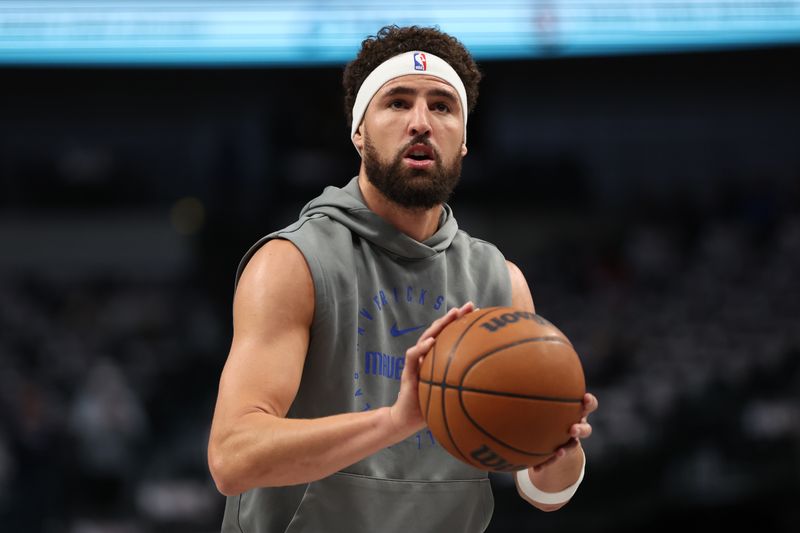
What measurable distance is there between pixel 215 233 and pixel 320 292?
9.86 m

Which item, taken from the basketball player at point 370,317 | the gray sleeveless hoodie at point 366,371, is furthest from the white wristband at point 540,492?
the gray sleeveless hoodie at point 366,371

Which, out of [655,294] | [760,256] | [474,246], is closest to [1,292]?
[655,294]

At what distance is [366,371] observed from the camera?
2.81 metres

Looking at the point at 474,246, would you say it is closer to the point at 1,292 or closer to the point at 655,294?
the point at 655,294

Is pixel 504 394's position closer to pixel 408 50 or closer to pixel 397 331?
pixel 397 331

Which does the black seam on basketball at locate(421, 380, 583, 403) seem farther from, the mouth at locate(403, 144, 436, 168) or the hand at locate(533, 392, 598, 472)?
the mouth at locate(403, 144, 436, 168)

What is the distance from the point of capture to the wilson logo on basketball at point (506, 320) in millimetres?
2314

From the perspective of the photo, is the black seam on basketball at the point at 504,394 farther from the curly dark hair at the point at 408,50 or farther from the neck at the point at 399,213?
the curly dark hair at the point at 408,50

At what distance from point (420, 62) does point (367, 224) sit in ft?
1.62

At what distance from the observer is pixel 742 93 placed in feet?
46.5

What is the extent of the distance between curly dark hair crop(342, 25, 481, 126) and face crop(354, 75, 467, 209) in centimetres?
15

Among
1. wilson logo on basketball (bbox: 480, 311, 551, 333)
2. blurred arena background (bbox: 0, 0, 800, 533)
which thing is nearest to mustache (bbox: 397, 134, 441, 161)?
wilson logo on basketball (bbox: 480, 311, 551, 333)

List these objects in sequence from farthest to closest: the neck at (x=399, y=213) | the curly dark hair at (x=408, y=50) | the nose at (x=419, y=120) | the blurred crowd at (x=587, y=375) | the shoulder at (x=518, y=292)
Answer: the blurred crowd at (x=587, y=375), the shoulder at (x=518, y=292), the curly dark hair at (x=408, y=50), the neck at (x=399, y=213), the nose at (x=419, y=120)

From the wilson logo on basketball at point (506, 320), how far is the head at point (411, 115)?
62cm
